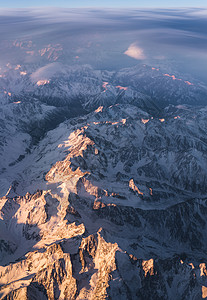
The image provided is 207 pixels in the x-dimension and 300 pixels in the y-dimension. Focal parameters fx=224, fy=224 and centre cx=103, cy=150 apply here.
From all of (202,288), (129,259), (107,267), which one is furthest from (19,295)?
(202,288)

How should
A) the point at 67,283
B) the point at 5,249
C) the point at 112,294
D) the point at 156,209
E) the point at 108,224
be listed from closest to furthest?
1. the point at 112,294
2. the point at 67,283
3. the point at 5,249
4. the point at 108,224
5. the point at 156,209

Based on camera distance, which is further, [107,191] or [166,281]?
[107,191]

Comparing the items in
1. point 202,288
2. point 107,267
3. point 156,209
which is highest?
point 107,267

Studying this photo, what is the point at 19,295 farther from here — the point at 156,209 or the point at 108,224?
the point at 156,209

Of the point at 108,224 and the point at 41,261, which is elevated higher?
the point at 41,261

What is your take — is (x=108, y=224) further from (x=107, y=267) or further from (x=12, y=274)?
(x=12, y=274)

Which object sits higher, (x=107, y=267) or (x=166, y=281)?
(x=107, y=267)

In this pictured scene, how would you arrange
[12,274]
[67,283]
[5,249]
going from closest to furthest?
1. [67,283]
2. [12,274]
3. [5,249]

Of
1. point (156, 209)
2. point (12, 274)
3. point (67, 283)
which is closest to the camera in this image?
point (67, 283)

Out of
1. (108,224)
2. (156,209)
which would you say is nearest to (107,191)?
(108,224)
